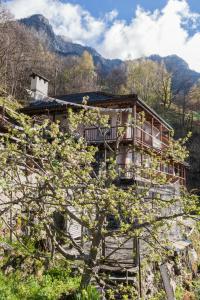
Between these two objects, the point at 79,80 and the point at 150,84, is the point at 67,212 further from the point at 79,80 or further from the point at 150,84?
the point at 150,84

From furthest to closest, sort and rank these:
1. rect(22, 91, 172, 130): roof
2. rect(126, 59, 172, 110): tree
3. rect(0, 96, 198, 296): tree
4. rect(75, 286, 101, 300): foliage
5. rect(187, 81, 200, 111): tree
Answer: rect(187, 81, 200, 111): tree < rect(126, 59, 172, 110): tree < rect(22, 91, 172, 130): roof < rect(75, 286, 101, 300): foliage < rect(0, 96, 198, 296): tree

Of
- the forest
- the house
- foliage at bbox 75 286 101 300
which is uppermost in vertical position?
the house

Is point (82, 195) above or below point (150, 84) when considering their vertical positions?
below

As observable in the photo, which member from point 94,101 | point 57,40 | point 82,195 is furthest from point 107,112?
point 57,40

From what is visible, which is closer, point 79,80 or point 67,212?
point 67,212

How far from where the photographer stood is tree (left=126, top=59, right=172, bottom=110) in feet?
207

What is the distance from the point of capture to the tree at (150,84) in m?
63.1

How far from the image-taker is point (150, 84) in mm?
75625

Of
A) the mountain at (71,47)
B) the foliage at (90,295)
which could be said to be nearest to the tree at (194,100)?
the mountain at (71,47)

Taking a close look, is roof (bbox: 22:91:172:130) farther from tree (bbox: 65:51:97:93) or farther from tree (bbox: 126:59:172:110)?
tree (bbox: 126:59:172:110)

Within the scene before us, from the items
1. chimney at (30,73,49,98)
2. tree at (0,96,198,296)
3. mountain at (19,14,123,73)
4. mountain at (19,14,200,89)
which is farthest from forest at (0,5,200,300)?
mountain at (19,14,123,73)

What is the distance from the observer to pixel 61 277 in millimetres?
→ 12688

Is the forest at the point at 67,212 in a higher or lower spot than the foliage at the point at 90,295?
higher

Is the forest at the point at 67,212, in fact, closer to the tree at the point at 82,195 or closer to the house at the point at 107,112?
the tree at the point at 82,195
